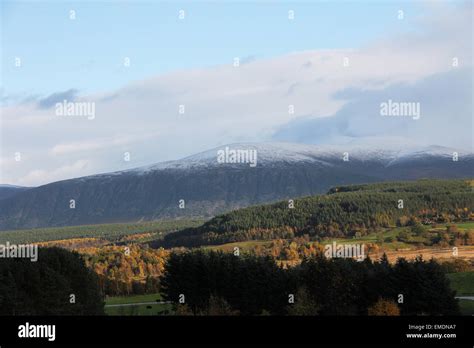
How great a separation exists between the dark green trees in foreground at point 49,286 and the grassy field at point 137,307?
35.1ft

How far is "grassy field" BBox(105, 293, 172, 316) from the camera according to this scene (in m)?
129

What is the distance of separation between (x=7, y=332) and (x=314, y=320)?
72.4ft

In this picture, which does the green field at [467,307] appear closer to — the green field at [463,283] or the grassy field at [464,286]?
the grassy field at [464,286]

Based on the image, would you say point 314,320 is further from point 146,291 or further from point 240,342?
point 146,291

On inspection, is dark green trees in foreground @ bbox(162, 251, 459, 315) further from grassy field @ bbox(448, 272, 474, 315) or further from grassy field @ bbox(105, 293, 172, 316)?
grassy field @ bbox(448, 272, 474, 315)

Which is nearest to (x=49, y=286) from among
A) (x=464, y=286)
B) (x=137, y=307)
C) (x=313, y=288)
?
(x=137, y=307)

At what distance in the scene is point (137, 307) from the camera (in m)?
140

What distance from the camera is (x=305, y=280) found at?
112m

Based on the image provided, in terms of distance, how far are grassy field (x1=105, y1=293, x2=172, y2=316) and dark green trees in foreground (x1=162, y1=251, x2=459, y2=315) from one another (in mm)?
7992

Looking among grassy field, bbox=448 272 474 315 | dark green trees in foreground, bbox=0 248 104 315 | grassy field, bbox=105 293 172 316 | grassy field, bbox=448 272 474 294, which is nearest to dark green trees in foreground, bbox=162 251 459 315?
grassy field, bbox=105 293 172 316

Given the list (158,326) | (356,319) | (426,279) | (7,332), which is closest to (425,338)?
(356,319)

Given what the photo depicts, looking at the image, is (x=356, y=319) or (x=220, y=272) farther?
(x=220, y=272)

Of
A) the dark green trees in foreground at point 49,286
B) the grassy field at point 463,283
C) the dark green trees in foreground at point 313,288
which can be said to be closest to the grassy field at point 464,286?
the grassy field at point 463,283

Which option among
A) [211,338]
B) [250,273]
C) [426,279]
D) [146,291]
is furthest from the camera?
[146,291]
